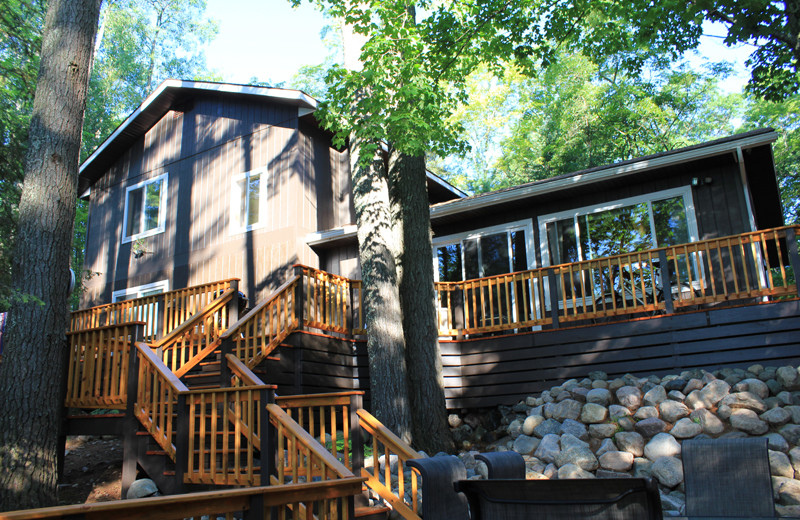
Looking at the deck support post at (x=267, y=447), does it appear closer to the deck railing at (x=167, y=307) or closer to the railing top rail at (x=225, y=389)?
the railing top rail at (x=225, y=389)

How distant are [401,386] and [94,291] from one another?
10.9m

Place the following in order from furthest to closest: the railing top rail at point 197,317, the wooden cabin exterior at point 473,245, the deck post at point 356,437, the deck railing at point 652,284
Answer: the wooden cabin exterior at point 473,245 < the deck railing at point 652,284 < the railing top rail at point 197,317 < the deck post at point 356,437

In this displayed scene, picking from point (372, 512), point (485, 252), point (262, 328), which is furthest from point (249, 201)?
point (372, 512)

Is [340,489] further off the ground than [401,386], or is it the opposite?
[401,386]

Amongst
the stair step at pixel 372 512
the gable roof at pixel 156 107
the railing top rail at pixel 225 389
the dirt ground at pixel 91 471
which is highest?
the gable roof at pixel 156 107

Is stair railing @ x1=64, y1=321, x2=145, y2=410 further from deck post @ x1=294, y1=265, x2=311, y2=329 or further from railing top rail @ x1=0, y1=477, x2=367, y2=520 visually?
railing top rail @ x1=0, y1=477, x2=367, y2=520

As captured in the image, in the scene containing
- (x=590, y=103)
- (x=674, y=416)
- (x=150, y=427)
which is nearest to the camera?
(x=150, y=427)

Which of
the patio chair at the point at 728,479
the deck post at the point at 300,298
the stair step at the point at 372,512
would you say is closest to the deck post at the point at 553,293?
the deck post at the point at 300,298

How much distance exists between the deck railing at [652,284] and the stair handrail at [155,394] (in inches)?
194

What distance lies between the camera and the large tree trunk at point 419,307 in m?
8.14

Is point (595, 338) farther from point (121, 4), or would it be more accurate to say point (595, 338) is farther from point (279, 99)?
point (121, 4)

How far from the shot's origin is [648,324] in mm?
8594

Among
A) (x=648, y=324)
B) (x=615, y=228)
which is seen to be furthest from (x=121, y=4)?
(x=648, y=324)

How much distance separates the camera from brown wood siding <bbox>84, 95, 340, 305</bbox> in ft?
41.3
